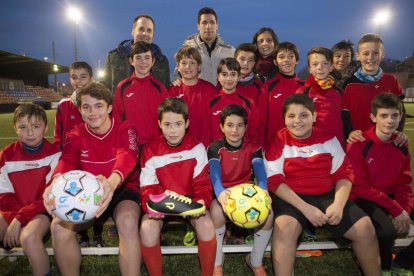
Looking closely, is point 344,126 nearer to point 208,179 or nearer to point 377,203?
point 377,203

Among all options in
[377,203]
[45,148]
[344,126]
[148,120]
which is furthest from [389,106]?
[45,148]

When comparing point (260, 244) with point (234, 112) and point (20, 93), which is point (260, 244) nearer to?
point (234, 112)

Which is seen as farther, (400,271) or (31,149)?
(31,149)

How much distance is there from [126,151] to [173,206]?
81cm

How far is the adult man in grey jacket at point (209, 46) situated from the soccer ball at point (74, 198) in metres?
2.94

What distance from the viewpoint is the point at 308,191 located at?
10.3 feet

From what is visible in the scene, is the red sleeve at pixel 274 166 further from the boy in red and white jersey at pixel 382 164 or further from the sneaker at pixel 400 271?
the sneaker at pixel 400 271

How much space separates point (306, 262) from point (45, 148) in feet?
9.62

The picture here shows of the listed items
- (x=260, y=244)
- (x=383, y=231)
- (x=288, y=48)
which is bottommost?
(x=260, y=244)

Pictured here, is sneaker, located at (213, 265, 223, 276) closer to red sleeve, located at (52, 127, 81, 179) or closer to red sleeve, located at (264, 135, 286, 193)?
red sleeve, located at (264, 135, 286, 193)

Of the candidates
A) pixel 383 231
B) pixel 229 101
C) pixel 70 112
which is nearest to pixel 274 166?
pixel 383 231

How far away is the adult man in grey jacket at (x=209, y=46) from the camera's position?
511 centimetres

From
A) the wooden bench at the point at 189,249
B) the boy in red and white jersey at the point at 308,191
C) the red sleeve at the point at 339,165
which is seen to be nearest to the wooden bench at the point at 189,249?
the wooden bench at the point at 189,249

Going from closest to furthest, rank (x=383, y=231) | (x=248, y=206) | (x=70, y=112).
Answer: (x=248, y=206) → (x=383, y=231) → (x=70, y=112)
